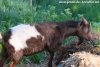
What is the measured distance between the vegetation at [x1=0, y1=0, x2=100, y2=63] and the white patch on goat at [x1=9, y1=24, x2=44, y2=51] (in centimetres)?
166

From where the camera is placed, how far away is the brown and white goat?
1020cm

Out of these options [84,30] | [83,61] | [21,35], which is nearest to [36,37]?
[21,35]

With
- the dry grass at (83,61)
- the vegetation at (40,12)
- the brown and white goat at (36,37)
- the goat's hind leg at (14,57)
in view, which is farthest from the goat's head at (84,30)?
the goat's hind leg at (14,57)

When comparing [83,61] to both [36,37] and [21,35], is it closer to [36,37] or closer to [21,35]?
[36,37]

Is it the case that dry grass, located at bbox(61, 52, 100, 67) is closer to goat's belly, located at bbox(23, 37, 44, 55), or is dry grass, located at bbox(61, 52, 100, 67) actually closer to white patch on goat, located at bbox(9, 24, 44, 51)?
goat's belly, located at bbox(23, 37, 44, 55)

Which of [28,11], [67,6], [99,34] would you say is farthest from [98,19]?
[99,34]

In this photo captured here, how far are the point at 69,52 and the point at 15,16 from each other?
417 centimetres

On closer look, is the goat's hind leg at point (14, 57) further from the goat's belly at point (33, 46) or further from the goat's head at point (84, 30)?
the goat's head at point (84, 30)

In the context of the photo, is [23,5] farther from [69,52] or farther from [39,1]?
[69,52]

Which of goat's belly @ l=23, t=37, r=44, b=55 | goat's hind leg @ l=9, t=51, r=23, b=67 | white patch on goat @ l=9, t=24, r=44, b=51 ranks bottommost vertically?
goat's hind leg @ l=9, t=51, r=23, b=67

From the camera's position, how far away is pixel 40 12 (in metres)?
15.7

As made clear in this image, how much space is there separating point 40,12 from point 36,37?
5188 millimetres

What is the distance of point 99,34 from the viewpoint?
1228 cm

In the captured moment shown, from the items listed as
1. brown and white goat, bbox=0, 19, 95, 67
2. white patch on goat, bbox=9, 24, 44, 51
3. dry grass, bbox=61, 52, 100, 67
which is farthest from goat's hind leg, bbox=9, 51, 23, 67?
dry grass, bbox=61, 52, 100, 67
